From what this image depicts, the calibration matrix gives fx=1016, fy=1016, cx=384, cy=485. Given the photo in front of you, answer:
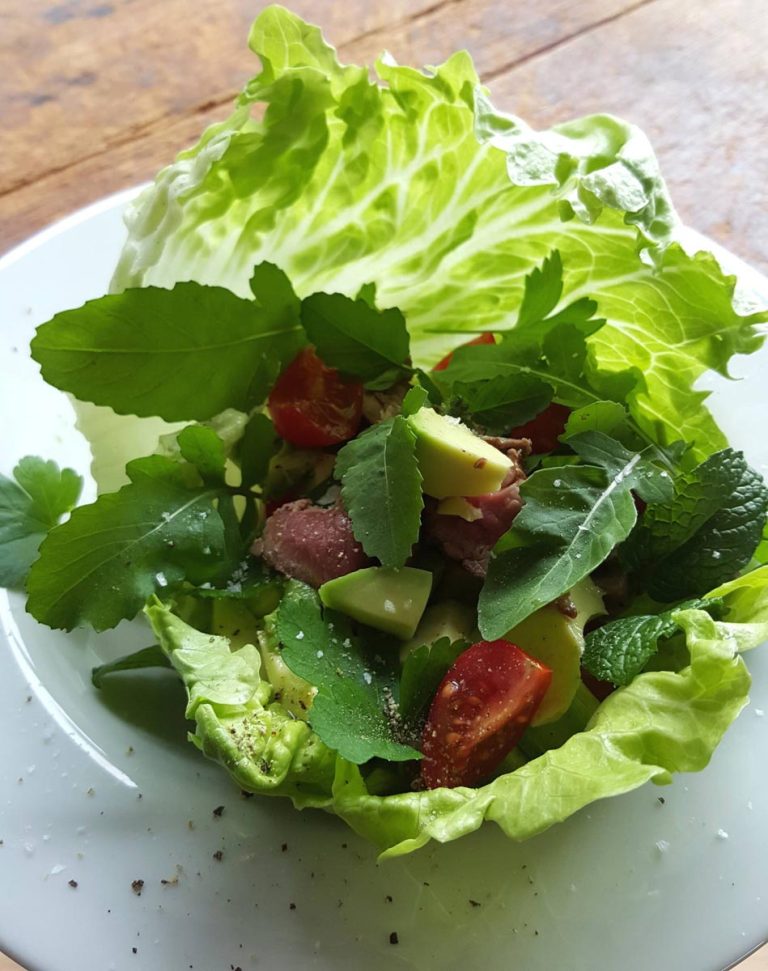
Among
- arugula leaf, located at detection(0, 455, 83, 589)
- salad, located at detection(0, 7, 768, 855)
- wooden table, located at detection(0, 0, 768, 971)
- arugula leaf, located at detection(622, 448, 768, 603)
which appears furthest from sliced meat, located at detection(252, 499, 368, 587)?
wooden table, located at detection(0, 0, 768, 971)

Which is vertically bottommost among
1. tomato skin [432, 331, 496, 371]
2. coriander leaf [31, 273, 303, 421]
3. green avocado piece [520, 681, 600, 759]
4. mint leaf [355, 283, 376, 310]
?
green avocado piece [520, 681, 600, 759]

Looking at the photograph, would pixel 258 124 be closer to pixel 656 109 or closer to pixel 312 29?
pixel 312 29

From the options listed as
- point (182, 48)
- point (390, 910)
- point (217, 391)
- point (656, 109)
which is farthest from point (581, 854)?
point (182, 48)

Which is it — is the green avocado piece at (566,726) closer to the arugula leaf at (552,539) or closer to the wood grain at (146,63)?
the arugula leaf at (552,539)

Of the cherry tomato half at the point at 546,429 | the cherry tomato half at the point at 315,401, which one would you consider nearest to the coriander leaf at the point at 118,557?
the cherry tomato half at the point at 315,401

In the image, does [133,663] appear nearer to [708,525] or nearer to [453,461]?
[453,461]

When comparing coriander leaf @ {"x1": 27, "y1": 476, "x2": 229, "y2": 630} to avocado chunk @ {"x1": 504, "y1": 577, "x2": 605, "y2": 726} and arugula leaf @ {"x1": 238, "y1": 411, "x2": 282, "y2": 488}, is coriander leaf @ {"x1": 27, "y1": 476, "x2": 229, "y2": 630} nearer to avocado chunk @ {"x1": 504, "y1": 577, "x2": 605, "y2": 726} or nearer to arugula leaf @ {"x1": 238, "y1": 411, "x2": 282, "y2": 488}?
arugula leaf @ {"x1": 238, "y1": 411, "x2": 282, "y2": 488}
